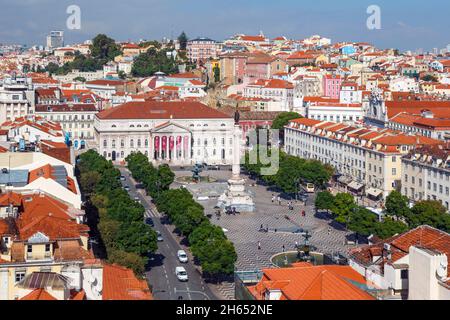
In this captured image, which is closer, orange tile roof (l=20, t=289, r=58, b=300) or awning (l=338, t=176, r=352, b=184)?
orange tile roof (l=20, t=289, r=58, b=300)

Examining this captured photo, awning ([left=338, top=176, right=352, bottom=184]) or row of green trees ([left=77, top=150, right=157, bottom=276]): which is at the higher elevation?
row of green trees ([left=77, top=150, right=157, bottom=276])

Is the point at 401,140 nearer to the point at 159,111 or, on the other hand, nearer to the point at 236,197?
the point at 236,197

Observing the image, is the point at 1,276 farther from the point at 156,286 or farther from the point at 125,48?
the point at 125,48

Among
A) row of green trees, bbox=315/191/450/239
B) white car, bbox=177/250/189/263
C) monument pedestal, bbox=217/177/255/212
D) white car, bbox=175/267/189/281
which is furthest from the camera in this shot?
monument pedestal, bbox=217/177/255/212

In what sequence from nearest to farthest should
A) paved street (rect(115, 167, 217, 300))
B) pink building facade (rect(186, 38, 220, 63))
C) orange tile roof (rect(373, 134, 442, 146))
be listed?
paved street (rect(115, 167, 217, 300))
orange tile roof (rect(373, 134, 442, 146))
pink building facade (rect(186, 38, 220, 63))

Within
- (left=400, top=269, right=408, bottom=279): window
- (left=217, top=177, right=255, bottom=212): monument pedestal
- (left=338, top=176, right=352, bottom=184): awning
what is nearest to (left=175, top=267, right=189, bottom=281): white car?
(left=400, top=269, right=408, bottom=279): window

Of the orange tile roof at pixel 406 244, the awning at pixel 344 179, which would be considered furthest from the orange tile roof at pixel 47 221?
the awning at pixel 344 179

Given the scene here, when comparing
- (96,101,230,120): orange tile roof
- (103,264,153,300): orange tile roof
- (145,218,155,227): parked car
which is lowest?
(145,218,155,227): parked car

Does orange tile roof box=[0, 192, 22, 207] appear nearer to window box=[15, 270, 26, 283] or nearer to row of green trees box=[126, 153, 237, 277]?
window box=[15, 270, 26, 283]
